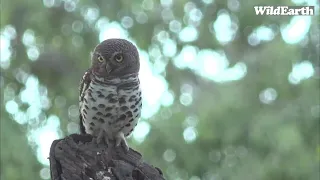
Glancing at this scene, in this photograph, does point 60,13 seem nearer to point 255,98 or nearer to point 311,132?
point 255,98

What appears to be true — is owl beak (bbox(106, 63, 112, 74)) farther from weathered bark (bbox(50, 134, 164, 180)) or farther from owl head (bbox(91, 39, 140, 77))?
weathered bark (bbox(50, 134, 164, 180))

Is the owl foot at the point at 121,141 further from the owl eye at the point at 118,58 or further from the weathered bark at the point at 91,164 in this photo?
the owl eye at the point at 118,58

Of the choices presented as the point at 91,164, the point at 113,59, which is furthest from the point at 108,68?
the point at 91,164

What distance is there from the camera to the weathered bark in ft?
5.38

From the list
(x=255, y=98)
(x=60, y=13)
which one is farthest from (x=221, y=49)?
(x=60, y=13)

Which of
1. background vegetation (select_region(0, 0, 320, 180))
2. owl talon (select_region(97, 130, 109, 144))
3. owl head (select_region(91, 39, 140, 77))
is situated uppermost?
background vegetation (select_region(0, 0, 320, 180))

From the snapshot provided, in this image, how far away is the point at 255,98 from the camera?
3.62 metres

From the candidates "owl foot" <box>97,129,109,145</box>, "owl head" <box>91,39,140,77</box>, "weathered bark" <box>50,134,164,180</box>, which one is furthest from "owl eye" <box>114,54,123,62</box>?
"weathered bark" <box>50,134,164,180</box>

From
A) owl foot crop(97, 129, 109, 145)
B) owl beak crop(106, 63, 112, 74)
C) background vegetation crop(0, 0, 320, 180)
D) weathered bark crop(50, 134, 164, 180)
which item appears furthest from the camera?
background vegetation crop(0, 0, 320, 180)

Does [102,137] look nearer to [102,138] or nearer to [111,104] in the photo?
[102,138]

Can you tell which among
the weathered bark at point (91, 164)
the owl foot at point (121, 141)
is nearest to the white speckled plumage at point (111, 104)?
the owl foot at point (121, 141)

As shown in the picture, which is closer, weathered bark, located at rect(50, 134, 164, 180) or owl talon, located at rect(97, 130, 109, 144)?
weathered bark, located at rect(50, 134, 164, 180)

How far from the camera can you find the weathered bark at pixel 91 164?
1641 millimetres

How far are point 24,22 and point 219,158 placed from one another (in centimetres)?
149
